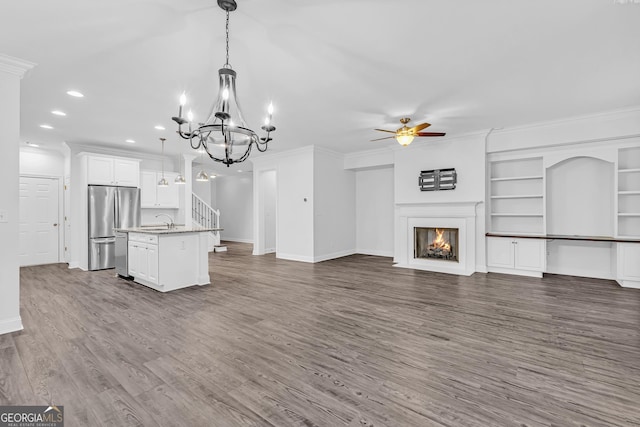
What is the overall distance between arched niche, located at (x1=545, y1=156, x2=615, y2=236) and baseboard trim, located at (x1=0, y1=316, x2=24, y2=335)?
821 centimetres

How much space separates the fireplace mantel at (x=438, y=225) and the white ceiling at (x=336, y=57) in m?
1.96

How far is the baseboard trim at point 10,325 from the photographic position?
3.04m

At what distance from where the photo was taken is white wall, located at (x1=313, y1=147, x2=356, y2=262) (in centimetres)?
740

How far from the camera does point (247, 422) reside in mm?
1758

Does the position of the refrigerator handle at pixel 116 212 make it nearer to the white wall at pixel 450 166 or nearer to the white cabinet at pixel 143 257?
the white cabinet at pixel 143 257

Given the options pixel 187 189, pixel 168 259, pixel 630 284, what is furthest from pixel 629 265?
pixel 187 189

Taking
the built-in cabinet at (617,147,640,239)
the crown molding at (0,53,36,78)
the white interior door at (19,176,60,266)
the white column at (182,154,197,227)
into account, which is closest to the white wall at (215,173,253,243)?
the white column at (182,154,197,227)

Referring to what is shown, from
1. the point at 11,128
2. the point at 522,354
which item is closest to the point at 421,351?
the point at 522,354

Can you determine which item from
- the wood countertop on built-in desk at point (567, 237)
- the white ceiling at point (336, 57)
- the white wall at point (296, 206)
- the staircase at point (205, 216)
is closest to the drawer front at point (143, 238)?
the white ceiling at point (336, 57)

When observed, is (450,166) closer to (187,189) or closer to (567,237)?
(567,237)

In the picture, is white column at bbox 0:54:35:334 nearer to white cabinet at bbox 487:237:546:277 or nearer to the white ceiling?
the white ceiling

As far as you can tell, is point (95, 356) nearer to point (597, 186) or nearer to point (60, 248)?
point (60, 248)

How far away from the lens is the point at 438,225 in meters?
6.37

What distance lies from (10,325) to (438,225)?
679 centimetres
